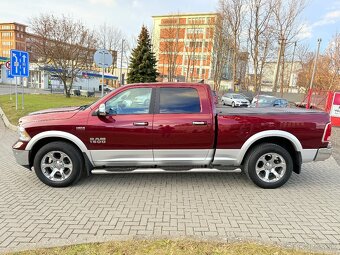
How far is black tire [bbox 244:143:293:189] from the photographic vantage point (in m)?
4.58

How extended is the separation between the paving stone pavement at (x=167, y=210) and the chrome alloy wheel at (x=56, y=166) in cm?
22

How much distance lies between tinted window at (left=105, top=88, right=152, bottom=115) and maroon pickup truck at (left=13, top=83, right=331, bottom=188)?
2 centimetres

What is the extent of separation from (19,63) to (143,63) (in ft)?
52.3

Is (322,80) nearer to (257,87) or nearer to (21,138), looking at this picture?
(257,87)

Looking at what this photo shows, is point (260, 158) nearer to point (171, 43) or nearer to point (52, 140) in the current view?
point (52, 140)

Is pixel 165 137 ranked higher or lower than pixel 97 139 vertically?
higher

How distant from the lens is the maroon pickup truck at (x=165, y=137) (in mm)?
4426

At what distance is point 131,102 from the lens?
181 inches

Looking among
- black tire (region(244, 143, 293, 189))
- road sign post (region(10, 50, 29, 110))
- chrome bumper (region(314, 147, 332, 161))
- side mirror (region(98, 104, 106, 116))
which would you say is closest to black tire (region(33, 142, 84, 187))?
side mirror (region(98, 104, 106, 116))

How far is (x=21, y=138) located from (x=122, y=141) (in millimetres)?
1795

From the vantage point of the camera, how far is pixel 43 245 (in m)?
2.89

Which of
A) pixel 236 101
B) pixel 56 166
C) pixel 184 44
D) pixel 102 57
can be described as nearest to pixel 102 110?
pixel 56 166

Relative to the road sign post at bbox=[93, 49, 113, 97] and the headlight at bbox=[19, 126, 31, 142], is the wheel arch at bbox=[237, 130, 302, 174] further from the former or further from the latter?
the road sign post at bbox=[93, 49, 113, 97]

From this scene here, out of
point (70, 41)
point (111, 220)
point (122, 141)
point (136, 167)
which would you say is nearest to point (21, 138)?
point (122, 141)
